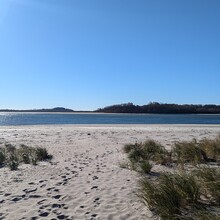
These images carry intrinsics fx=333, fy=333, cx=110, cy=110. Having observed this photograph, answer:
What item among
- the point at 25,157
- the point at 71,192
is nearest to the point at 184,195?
the point at 71,192

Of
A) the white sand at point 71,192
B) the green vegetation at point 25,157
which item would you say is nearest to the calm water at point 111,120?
the green vegetation at point 25,157

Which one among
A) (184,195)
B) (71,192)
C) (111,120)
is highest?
(111,120)

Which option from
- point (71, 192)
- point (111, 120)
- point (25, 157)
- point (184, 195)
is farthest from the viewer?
point (111, 120)

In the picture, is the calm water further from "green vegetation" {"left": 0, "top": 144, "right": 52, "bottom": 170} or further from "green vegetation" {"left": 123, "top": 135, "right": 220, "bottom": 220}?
"green vegetation" {"left": 123, "top": 135, "right": 220, "bottom": 220}

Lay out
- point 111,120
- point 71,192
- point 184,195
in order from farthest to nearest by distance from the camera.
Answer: point 111,120, point 71,192, point 184,195

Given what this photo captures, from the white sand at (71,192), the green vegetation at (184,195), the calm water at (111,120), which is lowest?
the white sand at (71,192)

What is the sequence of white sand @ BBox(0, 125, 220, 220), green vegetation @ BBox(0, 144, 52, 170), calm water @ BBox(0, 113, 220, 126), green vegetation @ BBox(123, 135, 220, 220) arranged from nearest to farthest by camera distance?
1. green vegetation @ BBox(123, 135, 220, 220)
2. white sand @ BBox(0, 125, 220, 220)
3. green vegetation @ BBox(0, 144, 52, 170)
4. calm water @ BBox(0, 113, 220, 126)

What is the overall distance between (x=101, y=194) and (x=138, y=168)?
296 centimetres

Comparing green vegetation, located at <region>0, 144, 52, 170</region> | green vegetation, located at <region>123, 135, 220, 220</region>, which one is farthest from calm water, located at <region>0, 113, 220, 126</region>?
green vegetation, located at <region>123, 135, 220, 220</region>

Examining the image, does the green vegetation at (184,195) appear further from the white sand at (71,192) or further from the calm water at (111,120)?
the calm water at (111,120)

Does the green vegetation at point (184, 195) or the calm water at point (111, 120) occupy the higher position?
the calm water at point (111, 120)

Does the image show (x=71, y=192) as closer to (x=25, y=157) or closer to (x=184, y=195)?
(x=184, y=195)

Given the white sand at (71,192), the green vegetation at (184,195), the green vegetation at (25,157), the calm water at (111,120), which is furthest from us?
the calm water at (111,120)

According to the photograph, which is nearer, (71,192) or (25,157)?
(71,192)
